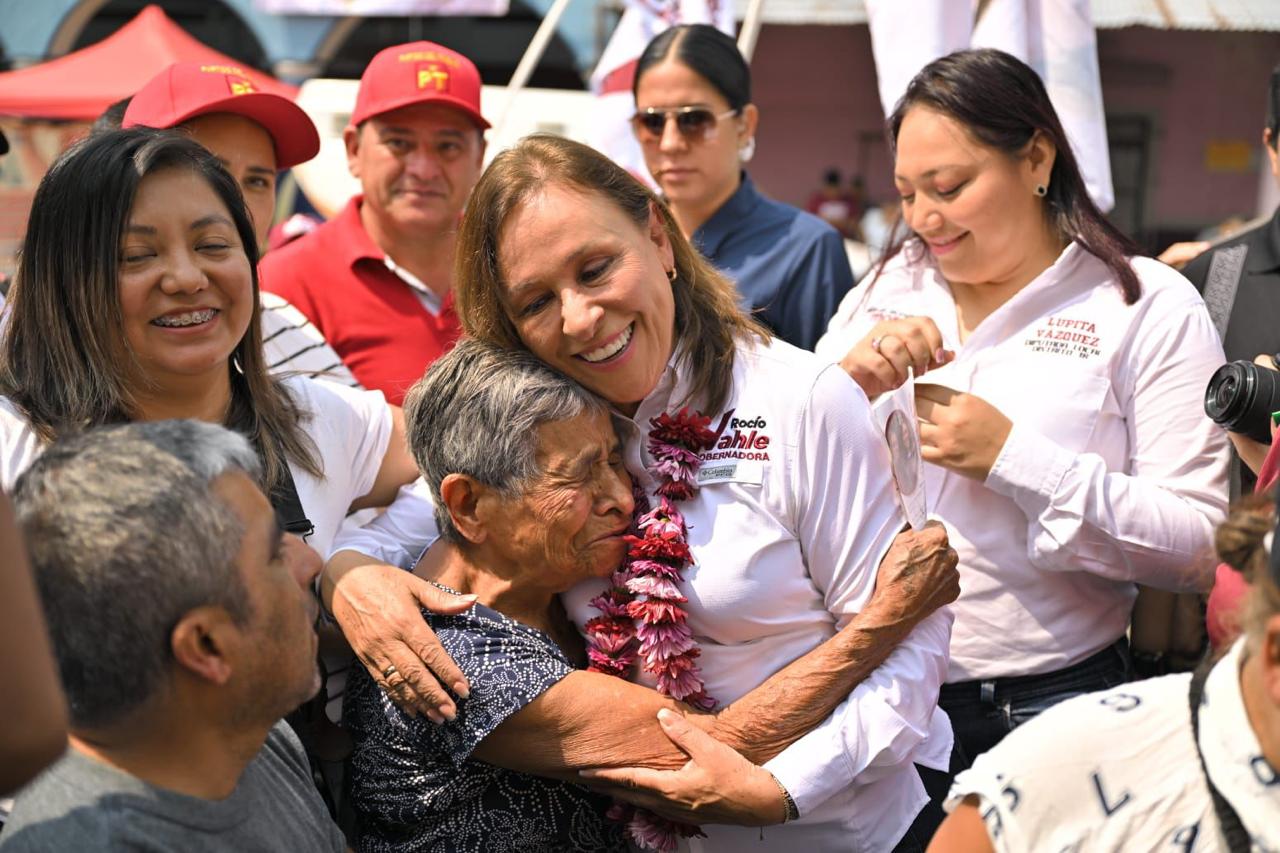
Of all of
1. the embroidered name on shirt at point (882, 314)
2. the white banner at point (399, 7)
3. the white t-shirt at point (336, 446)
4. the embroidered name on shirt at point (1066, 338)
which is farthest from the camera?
the white banner at point (399, 7)

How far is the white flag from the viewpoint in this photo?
5672mm

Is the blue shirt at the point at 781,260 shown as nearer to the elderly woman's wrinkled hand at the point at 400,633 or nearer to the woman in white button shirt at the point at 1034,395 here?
the woman in white button shirt at the point at 1034,395

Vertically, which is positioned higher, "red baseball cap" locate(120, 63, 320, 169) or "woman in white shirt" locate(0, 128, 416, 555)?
"red baseball cap" locate(120, 63, 320, 169)

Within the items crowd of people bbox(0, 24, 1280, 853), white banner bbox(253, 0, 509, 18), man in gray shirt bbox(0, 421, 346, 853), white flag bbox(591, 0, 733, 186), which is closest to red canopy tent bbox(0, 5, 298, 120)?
white banner bbox(253, 0, 509, 18)

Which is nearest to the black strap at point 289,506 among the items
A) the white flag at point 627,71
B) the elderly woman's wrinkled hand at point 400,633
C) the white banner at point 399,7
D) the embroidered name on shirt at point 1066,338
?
the elderly woman's wrinkled hand at point 400,633

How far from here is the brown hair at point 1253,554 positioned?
1.64 meters

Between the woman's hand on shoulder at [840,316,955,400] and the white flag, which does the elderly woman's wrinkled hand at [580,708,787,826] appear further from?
the white flag

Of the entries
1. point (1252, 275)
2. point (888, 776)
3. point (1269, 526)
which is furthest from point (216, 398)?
point (1252, 275)

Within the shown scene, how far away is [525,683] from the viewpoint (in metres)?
2.48

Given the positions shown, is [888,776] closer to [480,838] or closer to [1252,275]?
[480,838]

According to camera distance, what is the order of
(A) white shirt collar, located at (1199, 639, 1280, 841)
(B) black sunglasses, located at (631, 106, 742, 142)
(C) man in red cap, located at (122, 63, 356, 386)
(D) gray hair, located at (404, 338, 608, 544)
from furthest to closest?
(B) black sunglasses, located at (631, 106, 742, 142) → (C) man in red cap, located at (122, 63, 356, 386) → (D) gray hair, located at (404, 338, 608, 544) → (A) white shirt collar, located at (1199, 639, 1280, 841)

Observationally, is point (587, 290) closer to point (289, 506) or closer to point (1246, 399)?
point (289, 506)

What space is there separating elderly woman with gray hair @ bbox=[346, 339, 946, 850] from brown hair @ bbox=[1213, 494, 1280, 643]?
0.78 meters

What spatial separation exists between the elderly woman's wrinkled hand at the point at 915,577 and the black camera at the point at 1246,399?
632mm
